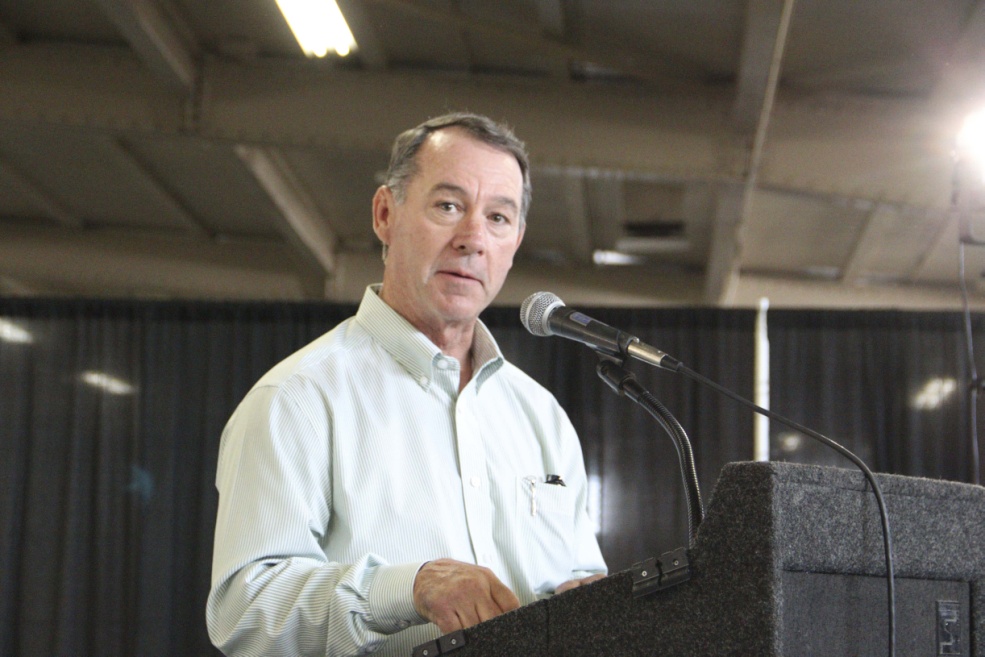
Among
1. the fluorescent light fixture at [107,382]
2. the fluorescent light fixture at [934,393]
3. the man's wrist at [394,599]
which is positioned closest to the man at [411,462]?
the man's wrist at [394,599]

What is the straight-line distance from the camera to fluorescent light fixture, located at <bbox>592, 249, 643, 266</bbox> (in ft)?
26.7

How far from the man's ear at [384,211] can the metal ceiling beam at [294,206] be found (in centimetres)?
384

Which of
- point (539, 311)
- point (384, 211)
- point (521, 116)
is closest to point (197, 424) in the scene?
point (521, 116)

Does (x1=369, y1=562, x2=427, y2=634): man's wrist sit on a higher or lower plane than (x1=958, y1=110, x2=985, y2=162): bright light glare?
lower

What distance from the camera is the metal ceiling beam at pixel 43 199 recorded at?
688 centimetres

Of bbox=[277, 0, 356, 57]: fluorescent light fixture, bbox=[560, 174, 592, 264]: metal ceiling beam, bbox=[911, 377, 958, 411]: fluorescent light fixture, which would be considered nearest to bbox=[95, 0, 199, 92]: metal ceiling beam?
bbox=[277, 0, 356, 57]: fluorescent light fixture

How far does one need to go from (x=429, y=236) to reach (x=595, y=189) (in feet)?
17.0

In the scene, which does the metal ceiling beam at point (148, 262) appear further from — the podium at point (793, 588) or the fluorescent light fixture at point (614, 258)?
the podium at point (793, 588)

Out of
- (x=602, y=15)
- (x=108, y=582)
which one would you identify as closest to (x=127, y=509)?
(x=108, y=582)

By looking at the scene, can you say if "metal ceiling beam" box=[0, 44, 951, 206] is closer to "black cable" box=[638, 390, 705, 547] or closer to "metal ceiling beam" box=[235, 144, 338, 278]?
"metal ceiling beam" box=[235, 144, 338, 278]

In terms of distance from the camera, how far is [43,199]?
7293mm

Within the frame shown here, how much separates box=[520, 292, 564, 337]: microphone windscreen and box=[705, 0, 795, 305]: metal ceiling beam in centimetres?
302

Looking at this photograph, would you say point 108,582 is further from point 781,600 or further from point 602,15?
point 781,600

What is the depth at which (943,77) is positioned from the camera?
481 centimetres
